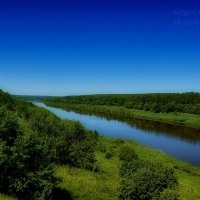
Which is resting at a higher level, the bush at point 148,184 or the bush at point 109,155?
the bush at point 148,184

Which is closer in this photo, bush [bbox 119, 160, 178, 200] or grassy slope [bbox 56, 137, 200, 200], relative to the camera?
bush [bbox 119, 160, 178, 200]

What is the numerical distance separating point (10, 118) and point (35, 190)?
15.2ft

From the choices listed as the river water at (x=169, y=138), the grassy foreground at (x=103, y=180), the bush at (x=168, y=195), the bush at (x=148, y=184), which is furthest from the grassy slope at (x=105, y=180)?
the river water at (x=169, y=138)

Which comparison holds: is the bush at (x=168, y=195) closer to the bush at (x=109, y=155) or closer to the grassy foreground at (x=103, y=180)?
the grassy foreground at (x=103, y=180)

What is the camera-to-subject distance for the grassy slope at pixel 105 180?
26141 millimetres

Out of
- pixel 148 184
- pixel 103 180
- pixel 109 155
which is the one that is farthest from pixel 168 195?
pixel 109 155

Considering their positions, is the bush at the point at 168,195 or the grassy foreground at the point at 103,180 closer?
the bush at the point at 168,195

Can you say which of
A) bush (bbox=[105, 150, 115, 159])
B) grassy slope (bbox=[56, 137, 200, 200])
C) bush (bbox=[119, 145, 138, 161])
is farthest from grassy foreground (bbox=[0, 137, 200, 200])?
bush (bbox=[119, 145, 138, 161])

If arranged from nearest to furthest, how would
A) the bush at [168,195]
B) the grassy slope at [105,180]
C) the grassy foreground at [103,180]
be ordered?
1. the bush at [168,195]
2. the grassy foreground at [103,180]
3. the grassy slope at [105,180]

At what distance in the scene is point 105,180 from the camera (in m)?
31.8

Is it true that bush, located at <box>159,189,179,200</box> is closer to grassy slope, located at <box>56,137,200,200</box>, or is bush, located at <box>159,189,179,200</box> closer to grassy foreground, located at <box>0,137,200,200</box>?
grassy foreground, located at <box>0,137,200,200</box>

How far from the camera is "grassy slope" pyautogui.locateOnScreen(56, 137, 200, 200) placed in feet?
85.8

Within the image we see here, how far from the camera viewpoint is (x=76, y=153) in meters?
36.0

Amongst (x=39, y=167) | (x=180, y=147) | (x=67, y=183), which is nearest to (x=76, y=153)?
(x=67, y=183)
